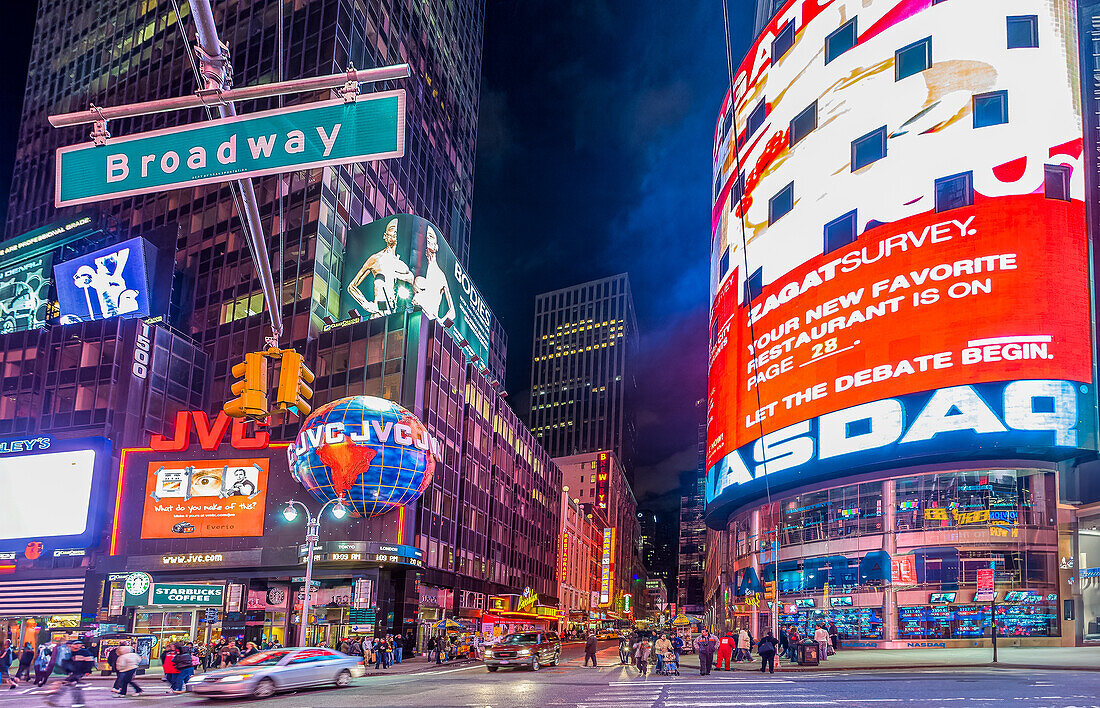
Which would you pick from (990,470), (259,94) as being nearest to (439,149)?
(990,470)

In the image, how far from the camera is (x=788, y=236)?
51.2 m

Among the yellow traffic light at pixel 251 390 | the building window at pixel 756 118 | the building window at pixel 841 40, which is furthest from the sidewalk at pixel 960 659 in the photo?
the building window at pixel 756 118

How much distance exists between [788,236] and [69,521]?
47.2 metres

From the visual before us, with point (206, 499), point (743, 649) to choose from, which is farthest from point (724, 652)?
point (206, 499)

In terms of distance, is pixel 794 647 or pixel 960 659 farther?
pixel 794 647

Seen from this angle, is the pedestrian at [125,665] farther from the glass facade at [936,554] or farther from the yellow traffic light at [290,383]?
the glass facade at [936,554]

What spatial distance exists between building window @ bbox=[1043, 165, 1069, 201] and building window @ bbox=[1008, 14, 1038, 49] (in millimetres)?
6838

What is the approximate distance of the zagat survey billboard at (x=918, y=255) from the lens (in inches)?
1565

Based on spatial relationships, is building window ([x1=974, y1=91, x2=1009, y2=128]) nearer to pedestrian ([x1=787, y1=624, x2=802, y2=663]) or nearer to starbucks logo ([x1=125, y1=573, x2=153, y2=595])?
pedestrian ([x1=787, y1=624, x2=802, y2=663])

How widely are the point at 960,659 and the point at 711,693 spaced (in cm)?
1936

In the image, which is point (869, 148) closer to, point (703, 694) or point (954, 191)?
point (954, 191)

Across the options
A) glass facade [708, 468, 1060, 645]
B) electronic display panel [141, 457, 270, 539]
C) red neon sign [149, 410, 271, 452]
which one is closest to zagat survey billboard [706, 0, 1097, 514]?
glass facade [708, 468, 1060, 645]

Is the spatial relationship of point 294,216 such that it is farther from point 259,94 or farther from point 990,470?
point 259,94

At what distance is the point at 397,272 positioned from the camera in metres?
69.7
